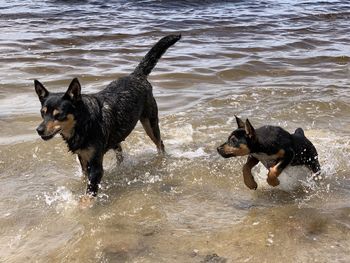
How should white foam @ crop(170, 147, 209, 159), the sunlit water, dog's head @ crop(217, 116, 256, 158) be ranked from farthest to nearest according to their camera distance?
white foam @ crop(170, 147, 209, 159) < dog's head @ crop(217, 116, 256, 158) < the sunlit water

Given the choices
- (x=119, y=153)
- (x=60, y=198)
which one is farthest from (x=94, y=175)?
(x=119, y=153)

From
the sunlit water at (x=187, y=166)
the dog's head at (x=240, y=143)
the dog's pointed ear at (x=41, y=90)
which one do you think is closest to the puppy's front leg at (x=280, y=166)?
the sunlit water at (x=187, y=166)

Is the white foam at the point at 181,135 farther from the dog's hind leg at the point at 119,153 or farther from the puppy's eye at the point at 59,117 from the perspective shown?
the puppy's eye at the point at 59,117

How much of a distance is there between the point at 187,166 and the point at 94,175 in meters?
1.38

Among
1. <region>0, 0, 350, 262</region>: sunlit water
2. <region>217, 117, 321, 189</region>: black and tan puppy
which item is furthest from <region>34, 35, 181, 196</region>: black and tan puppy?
<region>217, 117, 321, 189</region>: black and tan puppy

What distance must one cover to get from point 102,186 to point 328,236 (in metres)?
2.66

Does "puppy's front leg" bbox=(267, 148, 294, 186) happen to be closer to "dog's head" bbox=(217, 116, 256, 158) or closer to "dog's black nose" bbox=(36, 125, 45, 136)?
"dog's head" bbox=(217, 116, 256, 158)

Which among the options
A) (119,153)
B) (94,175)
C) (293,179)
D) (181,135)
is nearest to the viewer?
(94,175)

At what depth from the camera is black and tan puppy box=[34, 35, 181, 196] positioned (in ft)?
16.1

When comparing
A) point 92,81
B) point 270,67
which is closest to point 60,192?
point 92,81

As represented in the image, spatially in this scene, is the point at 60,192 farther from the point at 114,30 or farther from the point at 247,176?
the point at 114,30

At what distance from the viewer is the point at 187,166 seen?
628cm

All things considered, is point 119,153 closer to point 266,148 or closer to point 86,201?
point 86,201

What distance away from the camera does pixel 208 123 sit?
7766mm
